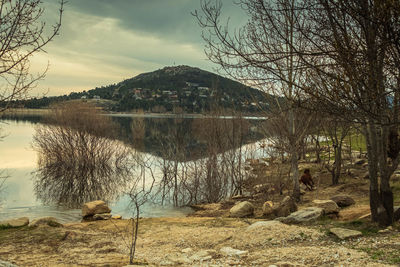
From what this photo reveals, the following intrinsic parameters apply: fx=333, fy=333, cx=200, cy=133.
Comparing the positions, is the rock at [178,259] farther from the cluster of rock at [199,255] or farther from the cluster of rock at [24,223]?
the cluster of rock at [24,223]

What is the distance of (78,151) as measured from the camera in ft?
97.3

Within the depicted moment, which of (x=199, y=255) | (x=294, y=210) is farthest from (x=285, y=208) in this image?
(x=199, y=255)

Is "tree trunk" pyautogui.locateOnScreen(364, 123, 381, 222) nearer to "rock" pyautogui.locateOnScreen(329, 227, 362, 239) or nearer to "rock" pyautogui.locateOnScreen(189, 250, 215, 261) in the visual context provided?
"rock" pyautogui.locateOnScreen(329, 227, 362, 239)

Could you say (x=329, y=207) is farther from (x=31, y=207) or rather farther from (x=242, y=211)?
(x=31, y=207)

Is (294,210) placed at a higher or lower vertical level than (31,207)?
higher

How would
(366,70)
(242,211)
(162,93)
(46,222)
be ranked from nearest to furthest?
1. (366,70)
2. (46,222)
3. (242,211)
4. (162,93)

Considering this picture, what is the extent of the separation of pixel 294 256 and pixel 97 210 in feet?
39.5

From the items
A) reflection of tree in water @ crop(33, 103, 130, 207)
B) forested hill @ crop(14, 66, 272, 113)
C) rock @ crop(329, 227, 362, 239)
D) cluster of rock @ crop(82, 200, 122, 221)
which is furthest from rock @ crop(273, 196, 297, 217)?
forested hill @ crop(14, 66, 272, 113)

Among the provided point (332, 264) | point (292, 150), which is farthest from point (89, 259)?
point (292, 150)

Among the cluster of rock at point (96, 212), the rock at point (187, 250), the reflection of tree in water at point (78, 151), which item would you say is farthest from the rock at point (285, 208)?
the reflection of tree in water at point (78, 151)

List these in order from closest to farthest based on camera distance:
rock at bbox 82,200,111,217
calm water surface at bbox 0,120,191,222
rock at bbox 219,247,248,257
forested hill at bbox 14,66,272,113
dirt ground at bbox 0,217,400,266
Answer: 1. dirt ground at bbox 0,217,400,266
2. rock at bbox 219,247,248,257
3. rock at bbox 82,200,111,217
4. calm water surface at bbox 0,120,191,222
5. forested hill at bbox 14,66,272,113

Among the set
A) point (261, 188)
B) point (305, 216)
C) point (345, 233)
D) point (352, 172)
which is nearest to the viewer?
point (345, 233)

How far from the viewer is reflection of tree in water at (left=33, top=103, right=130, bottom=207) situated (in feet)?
88.6

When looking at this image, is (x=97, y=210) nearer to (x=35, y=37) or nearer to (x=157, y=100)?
(x=35, y=37)
